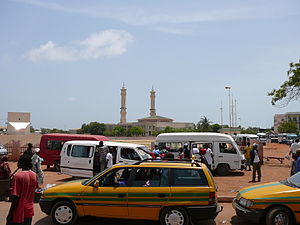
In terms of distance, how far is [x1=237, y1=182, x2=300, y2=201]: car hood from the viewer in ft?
22.9

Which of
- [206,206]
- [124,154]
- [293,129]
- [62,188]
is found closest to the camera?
[206,206]

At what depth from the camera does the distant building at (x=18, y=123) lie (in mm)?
75006

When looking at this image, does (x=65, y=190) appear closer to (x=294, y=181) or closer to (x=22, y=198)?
(x=22, y=198)

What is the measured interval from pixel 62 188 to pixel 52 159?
11.4 metres

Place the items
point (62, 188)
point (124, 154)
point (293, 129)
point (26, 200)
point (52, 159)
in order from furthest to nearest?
point (293, 129) < point (52, 159) < point (124, 154) < point (62, 188) < point (26, 200)

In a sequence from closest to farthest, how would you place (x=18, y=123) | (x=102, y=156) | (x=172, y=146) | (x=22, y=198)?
(x=22, y=198), (x=102, y=156), (x=172, y=146), (x=18, y=123)

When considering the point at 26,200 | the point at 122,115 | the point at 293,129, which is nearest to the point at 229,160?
the point at 26,200

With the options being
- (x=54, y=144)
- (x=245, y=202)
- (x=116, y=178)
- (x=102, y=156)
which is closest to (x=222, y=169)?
(x=102, y=156)

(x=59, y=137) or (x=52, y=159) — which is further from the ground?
(x=59, y=137)

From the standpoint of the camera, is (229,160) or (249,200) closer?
(249,200)

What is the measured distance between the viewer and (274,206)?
23.0 feet

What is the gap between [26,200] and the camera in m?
4.75

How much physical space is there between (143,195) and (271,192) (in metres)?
2.90

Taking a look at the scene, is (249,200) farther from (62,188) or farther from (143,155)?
(143,155)
